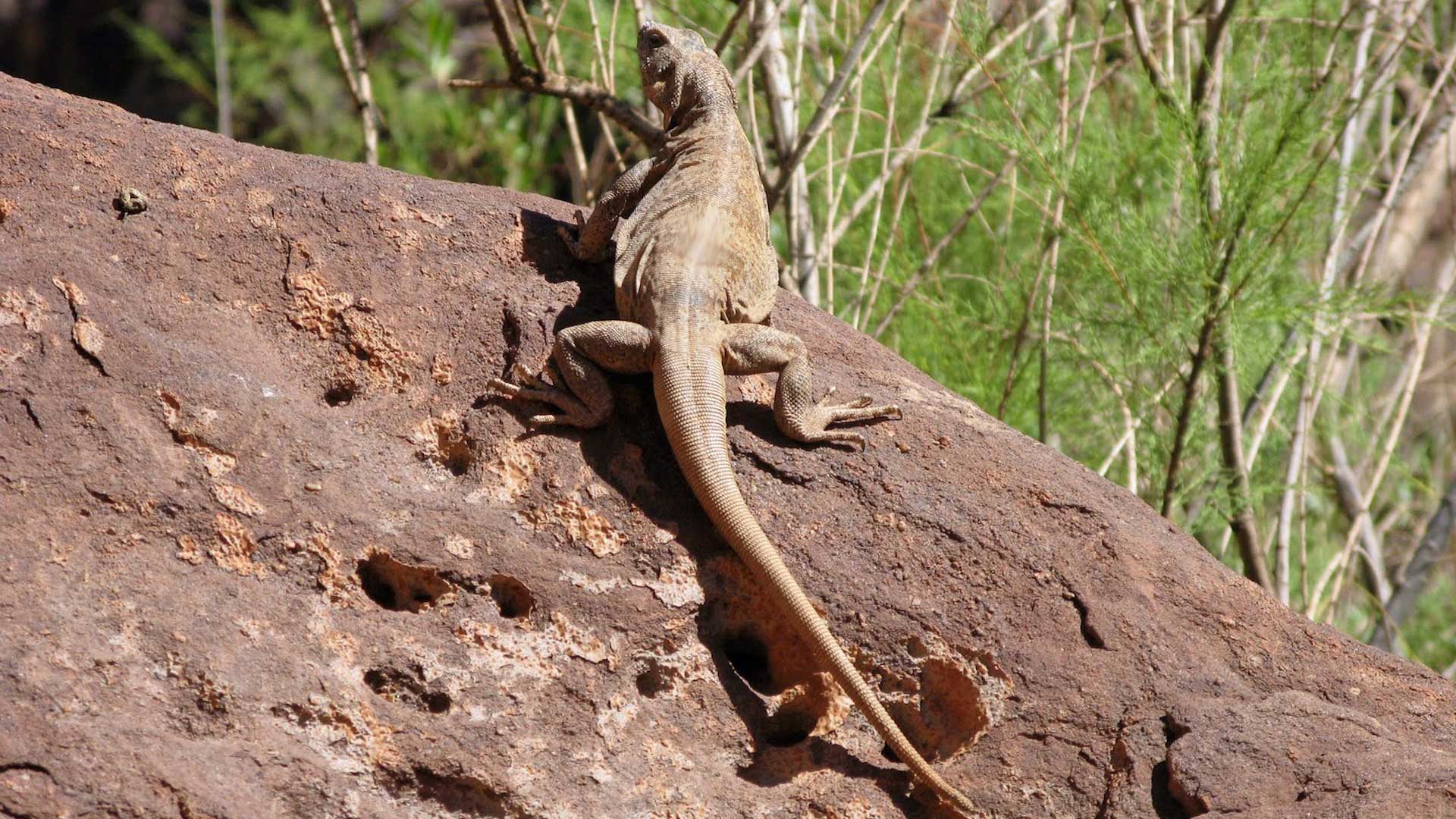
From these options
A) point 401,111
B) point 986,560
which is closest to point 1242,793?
point 986,560

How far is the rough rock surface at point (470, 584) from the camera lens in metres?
2.68

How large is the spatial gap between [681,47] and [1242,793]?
9.30 feet

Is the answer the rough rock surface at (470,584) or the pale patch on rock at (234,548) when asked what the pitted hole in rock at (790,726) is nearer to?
the rough rock surface at (470,584)

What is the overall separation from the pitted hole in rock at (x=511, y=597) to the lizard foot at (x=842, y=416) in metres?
0.86

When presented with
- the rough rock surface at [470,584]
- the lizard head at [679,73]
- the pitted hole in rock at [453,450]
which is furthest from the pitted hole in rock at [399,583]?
the lizard head at [679,73]

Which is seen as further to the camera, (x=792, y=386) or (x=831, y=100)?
(x=831, y=100)

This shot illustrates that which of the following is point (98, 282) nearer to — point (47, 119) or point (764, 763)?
point (47, 119)

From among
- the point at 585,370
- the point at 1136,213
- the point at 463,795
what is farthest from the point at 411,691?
the point at 1136,213

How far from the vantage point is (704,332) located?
353 centimetres

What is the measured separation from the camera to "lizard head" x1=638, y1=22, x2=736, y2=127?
14.2 feet

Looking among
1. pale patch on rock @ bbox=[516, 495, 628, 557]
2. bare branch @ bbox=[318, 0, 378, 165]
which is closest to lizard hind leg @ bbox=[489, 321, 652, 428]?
pale patch on rock @ bbox=[516, 495, 628, 557]

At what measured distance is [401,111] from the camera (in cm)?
952

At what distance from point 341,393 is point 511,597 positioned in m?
0.72

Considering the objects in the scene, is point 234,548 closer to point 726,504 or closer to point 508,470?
point 508,470
